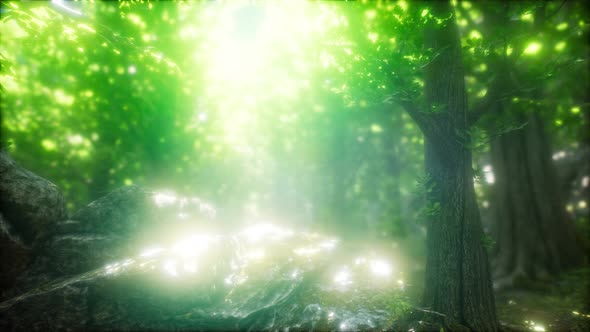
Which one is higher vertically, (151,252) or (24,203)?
(24,203)

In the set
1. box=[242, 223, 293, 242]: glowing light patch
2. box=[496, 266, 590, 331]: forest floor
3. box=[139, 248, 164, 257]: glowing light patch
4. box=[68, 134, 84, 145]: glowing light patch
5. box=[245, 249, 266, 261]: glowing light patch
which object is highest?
box=[68, 134, 84, 145]: glowing light patch

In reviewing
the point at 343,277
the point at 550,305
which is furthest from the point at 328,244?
the point at 550,305

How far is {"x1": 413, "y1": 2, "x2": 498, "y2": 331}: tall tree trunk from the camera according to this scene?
4945mm

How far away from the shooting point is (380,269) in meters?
7.48

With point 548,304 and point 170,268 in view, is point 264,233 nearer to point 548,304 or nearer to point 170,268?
point 170,268

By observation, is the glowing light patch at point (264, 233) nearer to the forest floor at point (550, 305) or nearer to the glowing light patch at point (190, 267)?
the glowing light patch at point (190, 267)

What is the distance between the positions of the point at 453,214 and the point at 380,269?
3.12m

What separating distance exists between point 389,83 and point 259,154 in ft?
70.5

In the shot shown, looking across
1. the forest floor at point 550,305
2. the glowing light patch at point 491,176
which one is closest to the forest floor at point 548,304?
the forest floor at point 550,305

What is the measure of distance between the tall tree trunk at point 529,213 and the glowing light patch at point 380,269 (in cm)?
422

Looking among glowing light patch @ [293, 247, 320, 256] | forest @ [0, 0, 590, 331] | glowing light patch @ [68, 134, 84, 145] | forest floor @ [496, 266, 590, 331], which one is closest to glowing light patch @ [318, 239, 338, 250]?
forest @ [0, 0, 590, 331]

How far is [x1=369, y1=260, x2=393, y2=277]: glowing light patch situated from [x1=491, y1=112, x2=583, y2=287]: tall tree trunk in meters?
4.22

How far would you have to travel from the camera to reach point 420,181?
513 centimetres

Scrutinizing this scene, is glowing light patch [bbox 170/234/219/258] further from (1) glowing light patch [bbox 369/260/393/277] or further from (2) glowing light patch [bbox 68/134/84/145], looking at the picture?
(2) glowing light patch [bbox 68/134/84/145]
